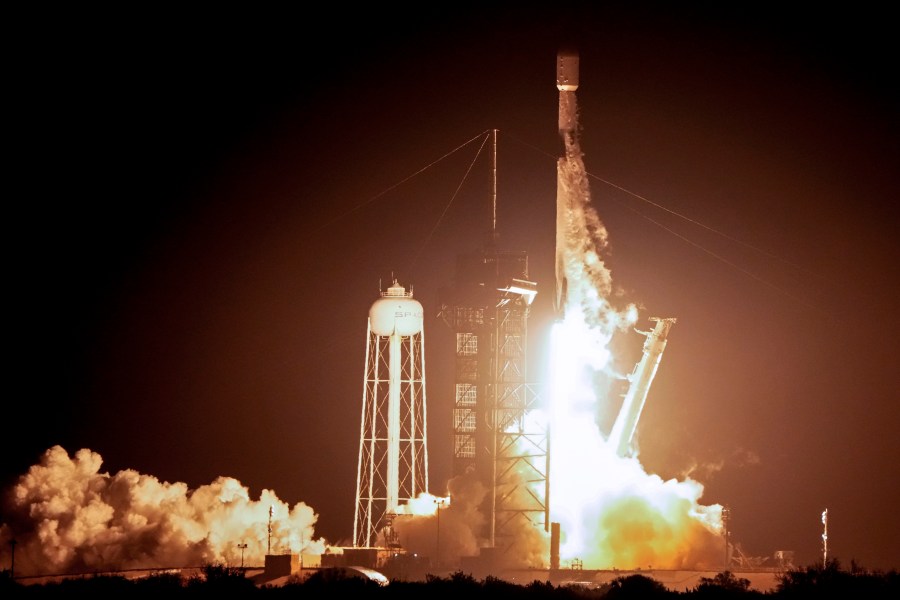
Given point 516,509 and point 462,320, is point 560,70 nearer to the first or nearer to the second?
point 462,320

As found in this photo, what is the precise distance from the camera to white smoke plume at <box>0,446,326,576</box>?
81.1 metres

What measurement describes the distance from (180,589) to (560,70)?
2295cm

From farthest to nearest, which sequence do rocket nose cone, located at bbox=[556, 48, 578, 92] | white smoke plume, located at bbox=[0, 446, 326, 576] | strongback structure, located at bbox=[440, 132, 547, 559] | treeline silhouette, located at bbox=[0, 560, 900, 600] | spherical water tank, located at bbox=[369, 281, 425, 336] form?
spherical water tank, located at bbox=[369, 281, 425, 336] → white smoke plume, located at bbox=[0, 446, 326, 576] → strongback structure, located at bbox=[440, 132, 547, 559] → rocket nose cone, located at bbox=[556, 48, 578, 92] → treeline silhouette, located at bbox=[0, 560, 900, 600]

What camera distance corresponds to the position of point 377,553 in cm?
7706

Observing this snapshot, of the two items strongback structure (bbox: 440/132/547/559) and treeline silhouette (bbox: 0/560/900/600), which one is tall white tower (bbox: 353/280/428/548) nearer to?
strongback structure (bbox: 440/132/547/559)

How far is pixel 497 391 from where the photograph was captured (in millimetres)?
79562

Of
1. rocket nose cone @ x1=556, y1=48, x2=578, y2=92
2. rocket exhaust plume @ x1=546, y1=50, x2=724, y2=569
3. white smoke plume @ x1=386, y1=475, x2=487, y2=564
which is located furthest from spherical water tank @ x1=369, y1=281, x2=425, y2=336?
rocket nose cone @ x1=556, y1=48, x2=578, y2=92

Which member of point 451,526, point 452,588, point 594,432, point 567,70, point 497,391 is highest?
point 567,70

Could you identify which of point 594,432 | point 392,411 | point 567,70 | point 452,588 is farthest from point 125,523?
point 567,70

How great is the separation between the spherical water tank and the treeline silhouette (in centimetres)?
1541

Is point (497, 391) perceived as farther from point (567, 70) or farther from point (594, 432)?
point (567, 70)

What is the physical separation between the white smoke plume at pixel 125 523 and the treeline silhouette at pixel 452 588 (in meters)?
11.0

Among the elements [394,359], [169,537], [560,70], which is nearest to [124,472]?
[169,537]

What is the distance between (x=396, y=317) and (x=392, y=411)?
3.50 m
